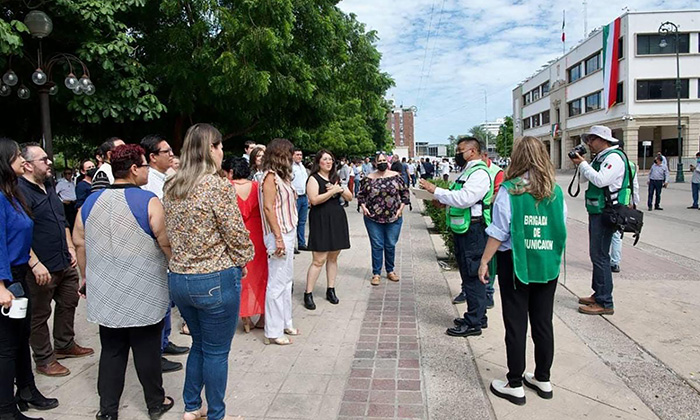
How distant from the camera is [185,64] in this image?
1018cm

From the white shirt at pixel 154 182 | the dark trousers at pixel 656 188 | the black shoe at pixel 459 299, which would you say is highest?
the white shirt at pixel 154 182

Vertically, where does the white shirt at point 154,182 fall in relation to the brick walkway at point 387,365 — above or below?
above

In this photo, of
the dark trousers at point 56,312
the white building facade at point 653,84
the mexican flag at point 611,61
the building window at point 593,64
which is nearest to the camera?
the dark trousers at point 56,312

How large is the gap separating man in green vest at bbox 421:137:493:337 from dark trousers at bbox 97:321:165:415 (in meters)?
2.74

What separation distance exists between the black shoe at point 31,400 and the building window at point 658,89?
141 ft

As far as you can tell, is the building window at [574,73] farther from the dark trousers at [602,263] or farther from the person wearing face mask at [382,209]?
the dark trousers at [602,263]

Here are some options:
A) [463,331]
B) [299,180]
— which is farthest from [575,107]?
[463,331]

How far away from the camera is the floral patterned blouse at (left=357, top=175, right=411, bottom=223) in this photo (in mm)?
6547

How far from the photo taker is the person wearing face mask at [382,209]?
6555 mm

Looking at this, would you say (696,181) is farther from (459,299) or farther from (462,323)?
(462,323)

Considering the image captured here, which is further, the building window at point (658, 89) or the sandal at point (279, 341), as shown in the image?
the building window at point (658, 89)

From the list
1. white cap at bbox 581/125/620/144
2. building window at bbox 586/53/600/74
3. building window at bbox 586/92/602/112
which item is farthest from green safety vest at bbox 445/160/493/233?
building window at bbox 586/53/600/74

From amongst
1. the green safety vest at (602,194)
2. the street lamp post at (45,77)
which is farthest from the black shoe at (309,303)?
the street lamp post at (45,77)

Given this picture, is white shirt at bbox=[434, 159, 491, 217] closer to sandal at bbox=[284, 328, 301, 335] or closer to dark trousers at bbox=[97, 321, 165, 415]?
sandal at bbox=[284, 328, 301, 335]
